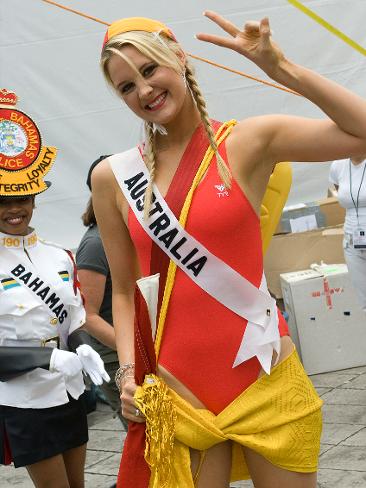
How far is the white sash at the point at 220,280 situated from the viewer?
2.47 metres

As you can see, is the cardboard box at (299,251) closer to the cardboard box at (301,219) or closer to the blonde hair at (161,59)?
the cardboard box at (301,219)

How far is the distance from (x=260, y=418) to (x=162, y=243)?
51cm

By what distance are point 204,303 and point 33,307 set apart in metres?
1.39

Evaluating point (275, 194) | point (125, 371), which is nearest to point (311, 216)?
point (275, 194)

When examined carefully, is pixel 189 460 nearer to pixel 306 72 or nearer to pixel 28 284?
pixel 306 72

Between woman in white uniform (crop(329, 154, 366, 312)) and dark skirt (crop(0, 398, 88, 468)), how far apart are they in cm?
274

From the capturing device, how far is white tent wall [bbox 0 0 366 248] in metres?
7.37

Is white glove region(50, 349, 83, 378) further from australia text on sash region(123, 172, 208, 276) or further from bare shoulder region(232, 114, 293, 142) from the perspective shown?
bare shoulder region(232, 114, 293, 142)

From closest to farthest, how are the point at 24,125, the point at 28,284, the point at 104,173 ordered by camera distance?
the point at 104,173 → the point at 28,284 → the point at 24,125

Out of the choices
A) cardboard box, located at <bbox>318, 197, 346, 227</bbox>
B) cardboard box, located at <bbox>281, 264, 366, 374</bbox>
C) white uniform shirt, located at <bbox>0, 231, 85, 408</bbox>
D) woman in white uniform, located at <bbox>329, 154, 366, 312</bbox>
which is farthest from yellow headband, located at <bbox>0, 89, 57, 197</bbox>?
cardboard box, located at <bbox>318, 197, 346, 227</bbox>

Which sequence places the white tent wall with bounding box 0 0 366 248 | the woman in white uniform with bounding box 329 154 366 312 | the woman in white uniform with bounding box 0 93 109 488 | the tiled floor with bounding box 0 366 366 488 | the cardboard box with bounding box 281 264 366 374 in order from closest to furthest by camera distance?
the woman in white uniform with bounding box 0 93 109 488 < the tiled floor with bounding box 0 366 366 488 < the woman in white uniform with bounding box 329 154 366 312 < the cardboard box with bounding box 281 264 366 374 < the white tent wall with bounding box 0 0 366 248

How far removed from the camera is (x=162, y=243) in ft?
8.22

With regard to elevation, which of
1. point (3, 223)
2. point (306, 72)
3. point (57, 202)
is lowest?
point (57, 202)

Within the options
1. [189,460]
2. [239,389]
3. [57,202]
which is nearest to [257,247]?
[239,389]
